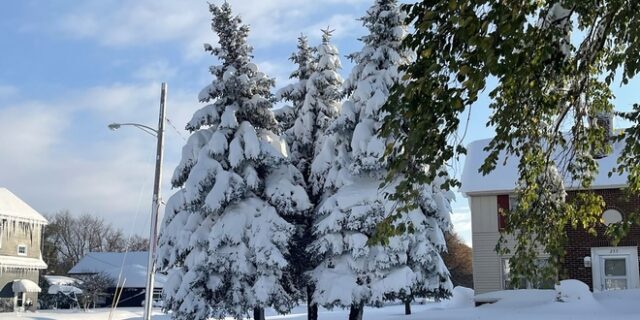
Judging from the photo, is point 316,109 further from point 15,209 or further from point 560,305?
point 15,209

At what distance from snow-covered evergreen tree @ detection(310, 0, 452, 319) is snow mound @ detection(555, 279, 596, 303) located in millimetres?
3199

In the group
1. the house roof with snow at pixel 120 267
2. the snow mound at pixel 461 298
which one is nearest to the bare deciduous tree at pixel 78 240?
the house roof with snow at pixel 120 267

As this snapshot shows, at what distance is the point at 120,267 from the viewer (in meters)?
59.3

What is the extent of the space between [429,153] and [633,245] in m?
20.7

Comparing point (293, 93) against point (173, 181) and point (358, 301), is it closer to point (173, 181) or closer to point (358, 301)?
point (173, 181)

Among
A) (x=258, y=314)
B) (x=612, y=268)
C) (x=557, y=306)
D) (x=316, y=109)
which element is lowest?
(x=258, y=314)

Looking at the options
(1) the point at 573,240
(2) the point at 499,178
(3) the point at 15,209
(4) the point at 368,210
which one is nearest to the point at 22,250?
(3) the point at 15,209

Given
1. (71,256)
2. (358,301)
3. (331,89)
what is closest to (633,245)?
(358,301)

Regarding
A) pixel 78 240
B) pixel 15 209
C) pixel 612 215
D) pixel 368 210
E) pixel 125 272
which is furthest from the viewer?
pixel 78 240

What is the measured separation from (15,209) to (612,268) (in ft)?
130

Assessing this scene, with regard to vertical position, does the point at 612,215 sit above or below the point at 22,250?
above

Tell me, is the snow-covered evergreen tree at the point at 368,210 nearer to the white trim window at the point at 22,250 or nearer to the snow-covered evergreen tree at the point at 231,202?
the snow-covered evergreen tree at the point at 231,202

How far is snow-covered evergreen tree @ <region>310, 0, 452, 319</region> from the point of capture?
65.4ft

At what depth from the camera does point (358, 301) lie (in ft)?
65.0
